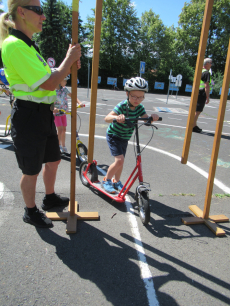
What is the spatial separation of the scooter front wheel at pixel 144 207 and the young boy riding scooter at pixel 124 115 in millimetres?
554

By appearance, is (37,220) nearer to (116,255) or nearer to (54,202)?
(54,202)

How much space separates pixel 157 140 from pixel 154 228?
4303 mm

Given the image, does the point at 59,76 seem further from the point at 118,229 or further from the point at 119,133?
the point at 118,229

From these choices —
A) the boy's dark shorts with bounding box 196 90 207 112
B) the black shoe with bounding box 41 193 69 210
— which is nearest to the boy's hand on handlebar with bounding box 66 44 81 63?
the black shoe with bounding box 41 193 69 210

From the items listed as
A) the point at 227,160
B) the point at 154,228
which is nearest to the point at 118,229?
the point at 154,228

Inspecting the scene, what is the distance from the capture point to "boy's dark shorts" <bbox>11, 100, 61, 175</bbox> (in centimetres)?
222

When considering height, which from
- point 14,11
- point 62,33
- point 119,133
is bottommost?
point 119,133

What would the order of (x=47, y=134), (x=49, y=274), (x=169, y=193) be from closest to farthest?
(x=49, y=274), (x=47, y=134), (x=169, y=193)

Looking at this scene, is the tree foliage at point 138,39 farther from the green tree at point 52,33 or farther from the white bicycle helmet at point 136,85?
the white bicycle helmet at point 136,85

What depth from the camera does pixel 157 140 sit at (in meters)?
6.87

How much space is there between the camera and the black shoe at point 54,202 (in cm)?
308

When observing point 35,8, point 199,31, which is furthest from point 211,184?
point 199,31

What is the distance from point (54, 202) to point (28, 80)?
1719 millimetres

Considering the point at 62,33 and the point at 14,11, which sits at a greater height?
the point at 62,33
